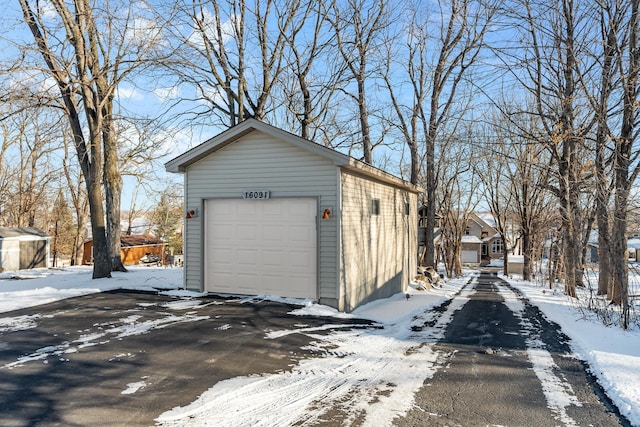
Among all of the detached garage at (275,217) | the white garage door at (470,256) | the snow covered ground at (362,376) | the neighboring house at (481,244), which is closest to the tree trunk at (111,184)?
the detached garage at (275,217)

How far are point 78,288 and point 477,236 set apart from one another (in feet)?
178

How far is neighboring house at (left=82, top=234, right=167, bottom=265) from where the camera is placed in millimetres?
32500

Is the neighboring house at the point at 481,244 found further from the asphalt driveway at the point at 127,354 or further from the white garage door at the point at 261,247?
the asphalt driveway at the point at 127,354

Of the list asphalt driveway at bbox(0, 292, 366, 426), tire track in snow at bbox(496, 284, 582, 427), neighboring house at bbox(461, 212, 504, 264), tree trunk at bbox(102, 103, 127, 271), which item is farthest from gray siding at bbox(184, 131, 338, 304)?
neighboring house at bbox(461, 212, 504, 264)

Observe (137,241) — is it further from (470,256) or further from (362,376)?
(470,256)

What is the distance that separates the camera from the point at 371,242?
10000mm

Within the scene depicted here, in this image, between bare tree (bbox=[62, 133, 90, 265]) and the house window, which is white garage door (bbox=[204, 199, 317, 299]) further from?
bare tree (bbox=[62, 133, 90, 265])

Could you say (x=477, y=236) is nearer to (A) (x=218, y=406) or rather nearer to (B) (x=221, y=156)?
(B) (x=221, y=156)

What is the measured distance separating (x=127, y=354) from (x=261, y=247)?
4.05 meters

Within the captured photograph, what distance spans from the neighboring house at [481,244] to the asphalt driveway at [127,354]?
50.5 meters

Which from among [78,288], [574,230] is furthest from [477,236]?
[78,288]

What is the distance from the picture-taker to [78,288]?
31.1ft

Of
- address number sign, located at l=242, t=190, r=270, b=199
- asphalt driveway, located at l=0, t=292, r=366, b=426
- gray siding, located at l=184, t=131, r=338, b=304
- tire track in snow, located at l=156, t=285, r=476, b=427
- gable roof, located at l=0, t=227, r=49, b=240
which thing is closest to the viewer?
tire track in snow, located at l=156, t=285, r=476, b=427

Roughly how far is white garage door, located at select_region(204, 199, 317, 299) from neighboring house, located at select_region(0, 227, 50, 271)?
1801cm
